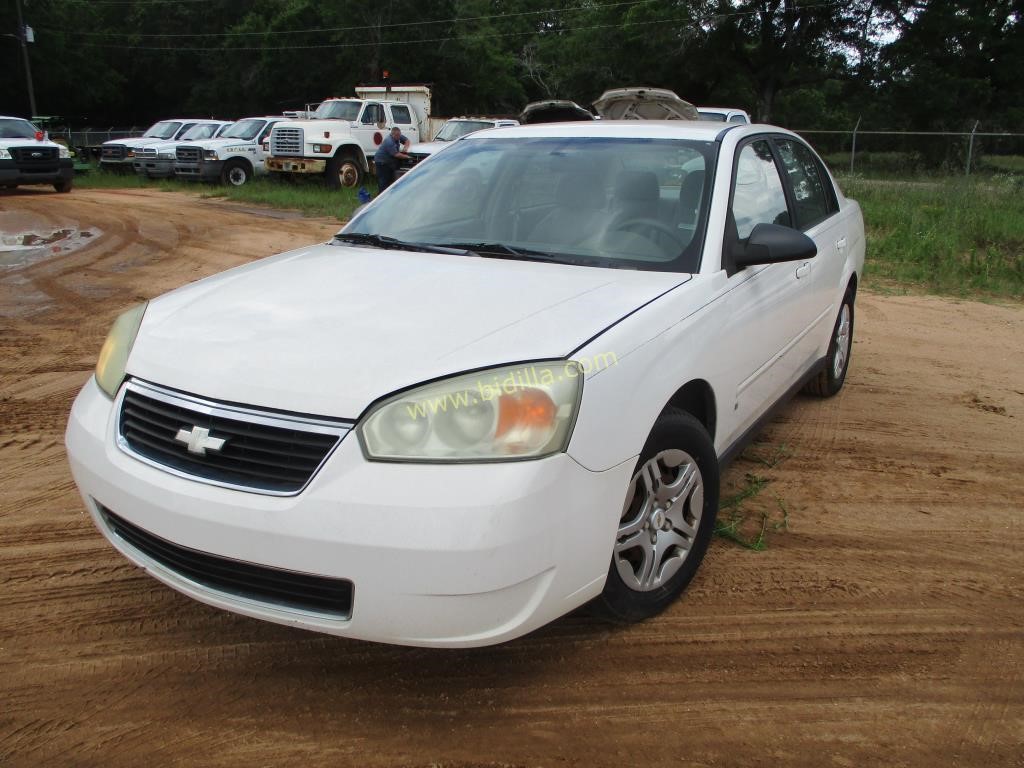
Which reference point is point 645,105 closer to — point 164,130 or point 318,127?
point 318,127

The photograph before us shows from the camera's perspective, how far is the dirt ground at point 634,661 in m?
2.43

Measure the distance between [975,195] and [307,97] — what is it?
40414 mm

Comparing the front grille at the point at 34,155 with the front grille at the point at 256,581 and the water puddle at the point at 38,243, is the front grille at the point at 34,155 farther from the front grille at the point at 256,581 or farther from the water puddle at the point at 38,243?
the front grille at the point at 256,581

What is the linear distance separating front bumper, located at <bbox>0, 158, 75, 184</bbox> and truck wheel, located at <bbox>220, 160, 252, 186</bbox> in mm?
3361

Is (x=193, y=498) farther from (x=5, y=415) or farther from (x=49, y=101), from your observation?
(x=49, y=101)

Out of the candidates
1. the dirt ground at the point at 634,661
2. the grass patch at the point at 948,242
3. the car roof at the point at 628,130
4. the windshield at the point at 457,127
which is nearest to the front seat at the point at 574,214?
the car roof at the point at 628,130

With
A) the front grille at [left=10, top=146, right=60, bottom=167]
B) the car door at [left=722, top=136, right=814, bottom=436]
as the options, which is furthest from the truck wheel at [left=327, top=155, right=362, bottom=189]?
the car door at [left=722, top=136, right=814, bottom=436]

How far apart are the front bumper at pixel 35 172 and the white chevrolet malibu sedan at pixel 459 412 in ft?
61.5

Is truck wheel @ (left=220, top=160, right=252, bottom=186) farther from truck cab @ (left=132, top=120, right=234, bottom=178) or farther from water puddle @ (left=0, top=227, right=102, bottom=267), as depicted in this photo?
water puddle @ (left=0, top=227, right=102, bottom=267)

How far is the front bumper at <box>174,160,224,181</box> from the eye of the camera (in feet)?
69.6

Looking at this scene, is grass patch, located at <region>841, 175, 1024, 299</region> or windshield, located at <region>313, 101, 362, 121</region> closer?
grass patch, located at <region>841, 175, 1024, 299</region>

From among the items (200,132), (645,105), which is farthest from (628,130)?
(200,132)

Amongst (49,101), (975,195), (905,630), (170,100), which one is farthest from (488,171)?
(170,100)

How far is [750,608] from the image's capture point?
313 centimetres
